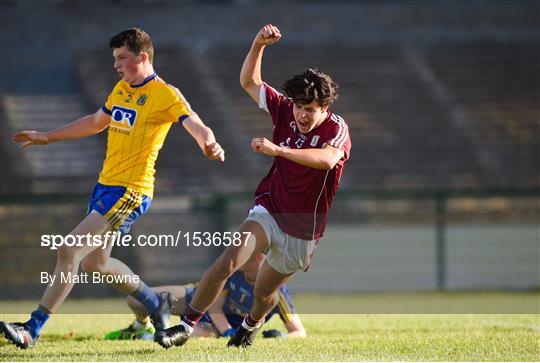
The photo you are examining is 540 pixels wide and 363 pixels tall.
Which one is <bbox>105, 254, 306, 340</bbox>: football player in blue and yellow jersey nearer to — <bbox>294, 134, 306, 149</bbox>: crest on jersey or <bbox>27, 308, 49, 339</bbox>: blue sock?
<bbox>27, 308, 49, 339</bbox>: blue sock

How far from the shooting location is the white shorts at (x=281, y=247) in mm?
7180

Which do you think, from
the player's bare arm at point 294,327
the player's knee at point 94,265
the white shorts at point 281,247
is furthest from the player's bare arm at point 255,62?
the player's bare arm at point 294,327

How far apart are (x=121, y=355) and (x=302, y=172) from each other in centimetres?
161

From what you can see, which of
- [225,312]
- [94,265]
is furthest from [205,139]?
[225,312]

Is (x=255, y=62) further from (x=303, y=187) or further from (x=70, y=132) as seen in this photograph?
(x=70, y=132)

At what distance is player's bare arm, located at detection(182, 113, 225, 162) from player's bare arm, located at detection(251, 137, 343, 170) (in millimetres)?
374

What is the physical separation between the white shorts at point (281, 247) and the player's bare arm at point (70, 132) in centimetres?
139

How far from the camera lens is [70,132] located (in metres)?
7.93

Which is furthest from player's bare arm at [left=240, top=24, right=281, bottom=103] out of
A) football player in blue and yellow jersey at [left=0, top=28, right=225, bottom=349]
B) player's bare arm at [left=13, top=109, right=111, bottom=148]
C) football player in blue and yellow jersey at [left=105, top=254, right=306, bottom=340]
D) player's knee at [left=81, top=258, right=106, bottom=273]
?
player's knee at [left=81, top=258, right=106, bottom=273]

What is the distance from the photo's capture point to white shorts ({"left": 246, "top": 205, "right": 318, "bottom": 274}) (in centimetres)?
718

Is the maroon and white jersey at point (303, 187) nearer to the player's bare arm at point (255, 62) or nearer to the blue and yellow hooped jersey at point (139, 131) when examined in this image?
the player's bare arm at point (255, 62)

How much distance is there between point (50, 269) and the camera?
45.2 feet

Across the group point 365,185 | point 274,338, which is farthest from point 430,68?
point 274,338

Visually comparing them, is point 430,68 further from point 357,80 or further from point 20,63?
point 20,63
